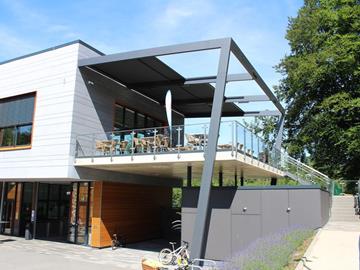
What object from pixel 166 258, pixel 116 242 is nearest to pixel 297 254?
pixel 166 258

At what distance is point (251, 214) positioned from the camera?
13250mm

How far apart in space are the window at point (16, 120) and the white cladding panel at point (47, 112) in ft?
1.31

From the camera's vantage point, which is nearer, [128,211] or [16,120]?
[16,120]

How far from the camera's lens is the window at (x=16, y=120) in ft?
57.6

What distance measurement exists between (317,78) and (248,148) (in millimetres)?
16002

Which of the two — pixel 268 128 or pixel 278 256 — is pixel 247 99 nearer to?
pixel 278 256

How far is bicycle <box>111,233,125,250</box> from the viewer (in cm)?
1670

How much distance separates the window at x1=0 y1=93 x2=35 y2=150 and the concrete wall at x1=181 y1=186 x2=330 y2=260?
8557mm

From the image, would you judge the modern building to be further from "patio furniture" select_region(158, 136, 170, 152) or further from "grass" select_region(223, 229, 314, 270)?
"grass" select_region(223, 229, 314, 270)

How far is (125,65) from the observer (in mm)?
15750

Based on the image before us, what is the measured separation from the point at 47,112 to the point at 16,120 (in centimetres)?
258

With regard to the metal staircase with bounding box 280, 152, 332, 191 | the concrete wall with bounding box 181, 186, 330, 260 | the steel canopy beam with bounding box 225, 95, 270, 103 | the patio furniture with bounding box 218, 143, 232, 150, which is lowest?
the concrete wall with bounding box 181, 186, 330, 260

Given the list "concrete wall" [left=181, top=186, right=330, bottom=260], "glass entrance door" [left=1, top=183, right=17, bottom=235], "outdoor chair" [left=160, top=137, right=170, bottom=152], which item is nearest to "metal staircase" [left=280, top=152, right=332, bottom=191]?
"concrete wall" [left=181, top=186, right=330, bottom=260]

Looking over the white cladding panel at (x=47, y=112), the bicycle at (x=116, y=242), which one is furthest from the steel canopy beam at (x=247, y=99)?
the bicycle at (x=116, y=242)
